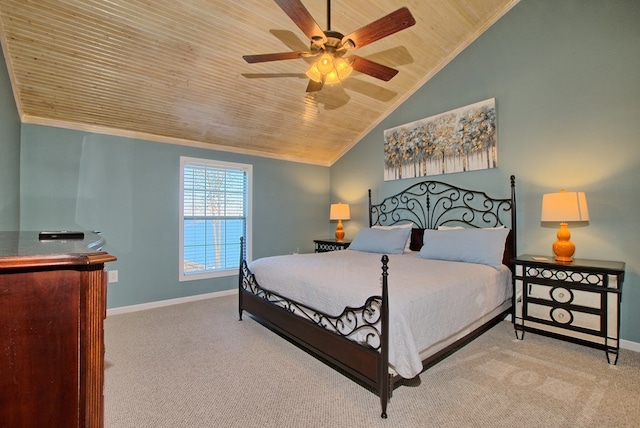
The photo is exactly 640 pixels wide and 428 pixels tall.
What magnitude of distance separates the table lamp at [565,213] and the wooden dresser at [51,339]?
10.6 ft

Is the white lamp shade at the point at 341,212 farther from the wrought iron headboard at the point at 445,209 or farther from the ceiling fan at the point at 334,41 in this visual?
the ceiling fan at the point at 334,41

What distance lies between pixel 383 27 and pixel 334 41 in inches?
13.5

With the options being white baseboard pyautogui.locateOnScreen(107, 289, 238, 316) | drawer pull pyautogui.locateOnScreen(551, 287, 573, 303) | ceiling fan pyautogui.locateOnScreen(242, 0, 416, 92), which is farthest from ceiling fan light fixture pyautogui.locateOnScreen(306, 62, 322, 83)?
white baseboard pyautogui.locateOnScreen(107, 289, 238, 316)

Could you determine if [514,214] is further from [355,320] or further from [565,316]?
[355,320]

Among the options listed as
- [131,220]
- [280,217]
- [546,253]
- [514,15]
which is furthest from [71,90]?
[546,253]

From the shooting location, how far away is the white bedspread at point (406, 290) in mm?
1793

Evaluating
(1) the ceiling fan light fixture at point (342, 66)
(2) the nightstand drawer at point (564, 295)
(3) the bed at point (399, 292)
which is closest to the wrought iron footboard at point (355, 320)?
(3) the bed at point (399, 292)

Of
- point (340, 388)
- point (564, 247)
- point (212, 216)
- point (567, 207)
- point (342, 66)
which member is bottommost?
point (340, 388)

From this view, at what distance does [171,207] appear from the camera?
13.1 feet

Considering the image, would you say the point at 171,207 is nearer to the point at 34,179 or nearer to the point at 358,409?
the point at 34,179

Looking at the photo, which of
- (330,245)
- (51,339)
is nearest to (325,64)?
(51,339)

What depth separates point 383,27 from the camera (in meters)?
1.96

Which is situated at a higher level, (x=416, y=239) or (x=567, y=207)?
(x=567, y=207)

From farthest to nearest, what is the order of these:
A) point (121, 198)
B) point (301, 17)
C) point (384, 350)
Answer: point (121, 198)
point (301, 17)
point (384, 350)
